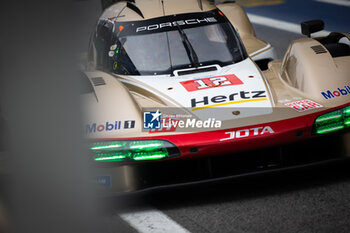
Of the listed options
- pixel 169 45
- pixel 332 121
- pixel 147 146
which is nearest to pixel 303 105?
pixel 332 121

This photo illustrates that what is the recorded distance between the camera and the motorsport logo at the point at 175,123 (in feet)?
12.2

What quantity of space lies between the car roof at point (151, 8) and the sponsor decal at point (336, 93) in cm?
182

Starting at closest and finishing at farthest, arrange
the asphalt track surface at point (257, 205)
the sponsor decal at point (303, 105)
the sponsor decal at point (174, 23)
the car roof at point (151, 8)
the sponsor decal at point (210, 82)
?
the asphalt track surface at point (257, 205)
the sponsor decal at point (303, 105)
the sponsor decal at point (210, 82)
the sponsor decal at point (174, 23)
the car roof at point (151, 8)

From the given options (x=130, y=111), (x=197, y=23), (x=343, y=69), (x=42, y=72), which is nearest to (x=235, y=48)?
(x=197, y=23)

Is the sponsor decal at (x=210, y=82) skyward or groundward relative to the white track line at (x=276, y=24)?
skyward

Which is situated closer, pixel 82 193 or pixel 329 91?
pixel 82 193

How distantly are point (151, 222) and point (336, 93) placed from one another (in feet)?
5.39

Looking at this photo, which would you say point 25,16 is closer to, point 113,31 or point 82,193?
point 82,193

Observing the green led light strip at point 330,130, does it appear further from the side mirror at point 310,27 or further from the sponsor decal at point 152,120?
the side mirror at point 310,27

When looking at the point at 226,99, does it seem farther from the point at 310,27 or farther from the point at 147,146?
the point at 310,27

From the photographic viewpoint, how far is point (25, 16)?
2.60ft

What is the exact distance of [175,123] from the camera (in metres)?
3.77

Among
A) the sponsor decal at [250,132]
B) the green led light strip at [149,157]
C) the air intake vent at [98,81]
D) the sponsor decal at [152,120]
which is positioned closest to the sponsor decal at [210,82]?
the sponsor decal at [152,120]

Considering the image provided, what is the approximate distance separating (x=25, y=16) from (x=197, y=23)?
174 inches
